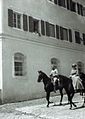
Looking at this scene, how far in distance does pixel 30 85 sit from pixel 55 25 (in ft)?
20.3

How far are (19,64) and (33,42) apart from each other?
2182 millimetres

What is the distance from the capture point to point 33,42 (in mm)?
19938

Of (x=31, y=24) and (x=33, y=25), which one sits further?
(x=33, y=25)

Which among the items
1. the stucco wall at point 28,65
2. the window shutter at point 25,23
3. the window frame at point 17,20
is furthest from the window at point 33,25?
the stucco wall at point 28,65

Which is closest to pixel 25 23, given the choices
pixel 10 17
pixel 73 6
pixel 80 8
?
pixel 10 17

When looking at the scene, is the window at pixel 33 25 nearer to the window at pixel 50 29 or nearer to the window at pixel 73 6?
the window at pixel 50 29

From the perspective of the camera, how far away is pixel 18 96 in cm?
1825

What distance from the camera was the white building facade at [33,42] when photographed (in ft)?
58.1

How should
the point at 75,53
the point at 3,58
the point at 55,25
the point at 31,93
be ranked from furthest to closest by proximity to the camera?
the point at 75,53 < the point at 55,25 < the point at 31,93 < the point at 3,58

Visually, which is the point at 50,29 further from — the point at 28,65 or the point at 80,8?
the point at 80,8

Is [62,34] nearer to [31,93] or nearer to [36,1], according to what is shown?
[36,1]

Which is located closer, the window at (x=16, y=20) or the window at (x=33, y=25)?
the window at (x=16, y=20)

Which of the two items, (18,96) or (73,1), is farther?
(73,1)

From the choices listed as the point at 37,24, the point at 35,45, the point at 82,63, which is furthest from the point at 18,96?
the point at 82,63
